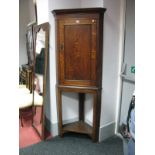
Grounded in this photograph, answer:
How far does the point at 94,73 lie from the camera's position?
92.0 inches

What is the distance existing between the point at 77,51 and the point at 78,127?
3.76ft

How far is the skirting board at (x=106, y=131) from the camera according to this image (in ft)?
8.51

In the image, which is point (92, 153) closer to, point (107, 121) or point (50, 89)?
point (107, 121)

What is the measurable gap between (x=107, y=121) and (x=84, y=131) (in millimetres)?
365

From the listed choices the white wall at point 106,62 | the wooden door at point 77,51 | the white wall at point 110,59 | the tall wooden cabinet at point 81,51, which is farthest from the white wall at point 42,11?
the white wall at point 110,59

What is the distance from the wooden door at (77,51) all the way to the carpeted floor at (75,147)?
85 cm

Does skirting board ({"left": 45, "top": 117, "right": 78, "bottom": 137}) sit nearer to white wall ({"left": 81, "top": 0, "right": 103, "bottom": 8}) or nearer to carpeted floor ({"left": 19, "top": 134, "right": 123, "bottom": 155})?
carpeted floor ({"left": 19, "top": 134, "right": 123, "bottom": 155})

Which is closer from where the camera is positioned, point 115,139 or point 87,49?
point 87,49

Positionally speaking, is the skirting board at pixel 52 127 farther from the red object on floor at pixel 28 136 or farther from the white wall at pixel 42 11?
the white wall at pixel 42 11

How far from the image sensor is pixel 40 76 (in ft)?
9.00

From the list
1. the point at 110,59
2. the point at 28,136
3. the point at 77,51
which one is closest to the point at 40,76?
the point at 77,51

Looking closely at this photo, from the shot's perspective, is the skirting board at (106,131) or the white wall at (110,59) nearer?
the white wall at (110,59)

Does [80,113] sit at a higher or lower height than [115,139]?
higher
